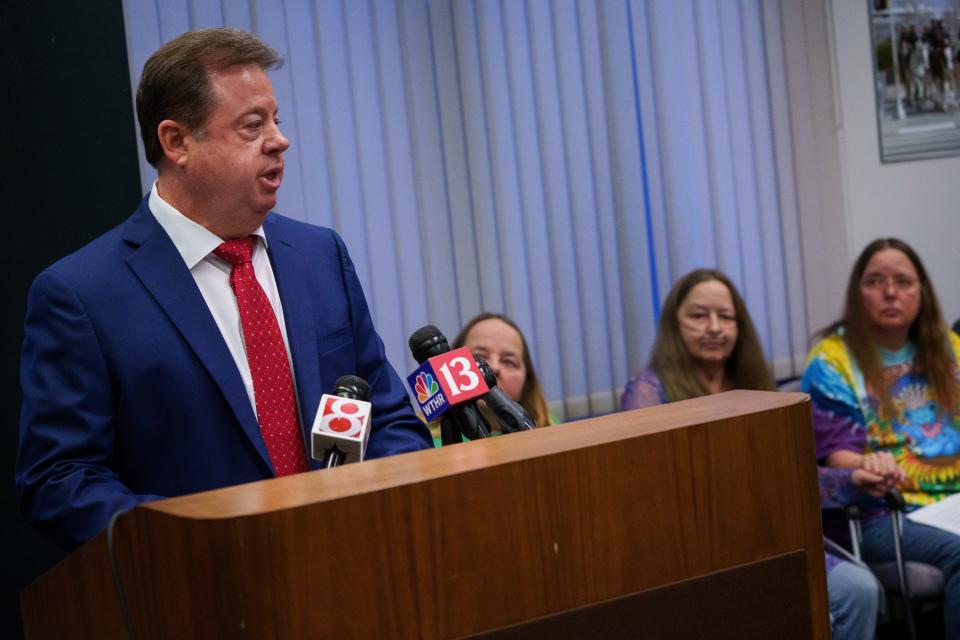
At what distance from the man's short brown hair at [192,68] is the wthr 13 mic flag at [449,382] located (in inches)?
23.3

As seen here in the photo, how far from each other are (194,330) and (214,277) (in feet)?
0.46

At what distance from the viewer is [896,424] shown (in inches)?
161

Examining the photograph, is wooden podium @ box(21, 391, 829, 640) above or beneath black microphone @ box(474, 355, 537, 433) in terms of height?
beneath

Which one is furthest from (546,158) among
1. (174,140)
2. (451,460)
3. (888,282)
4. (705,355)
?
(451,460)

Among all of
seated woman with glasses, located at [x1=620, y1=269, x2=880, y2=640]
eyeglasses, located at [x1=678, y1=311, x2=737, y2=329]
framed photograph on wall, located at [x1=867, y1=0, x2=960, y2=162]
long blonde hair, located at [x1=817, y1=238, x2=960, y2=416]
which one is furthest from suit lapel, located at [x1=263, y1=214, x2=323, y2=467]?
framed photograph on wall, located at [x1=867, y1=0, x2=960, y2=162]

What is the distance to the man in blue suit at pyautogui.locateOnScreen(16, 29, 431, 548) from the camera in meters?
1.80

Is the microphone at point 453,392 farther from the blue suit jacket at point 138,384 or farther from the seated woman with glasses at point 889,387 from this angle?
the seated woman with glasses at point 889,387

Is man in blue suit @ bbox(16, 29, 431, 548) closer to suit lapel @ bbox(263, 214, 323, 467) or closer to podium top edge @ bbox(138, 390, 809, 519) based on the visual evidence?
suit lapel @ bbox(263, 214, 323, 467)

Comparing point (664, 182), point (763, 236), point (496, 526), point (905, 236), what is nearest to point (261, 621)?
point (496, 526)

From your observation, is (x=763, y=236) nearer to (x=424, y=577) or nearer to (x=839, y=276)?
(x=839, y=276)

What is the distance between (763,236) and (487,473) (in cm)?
393

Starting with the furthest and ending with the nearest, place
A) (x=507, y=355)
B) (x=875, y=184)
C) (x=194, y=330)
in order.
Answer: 1. (x=875, y=184)
2. (x=507, y=355)
3. (x=194, y=330)

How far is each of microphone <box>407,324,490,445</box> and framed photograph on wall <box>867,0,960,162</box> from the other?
4.02 m

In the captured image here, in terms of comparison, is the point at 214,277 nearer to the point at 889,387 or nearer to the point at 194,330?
the point at 194,330
